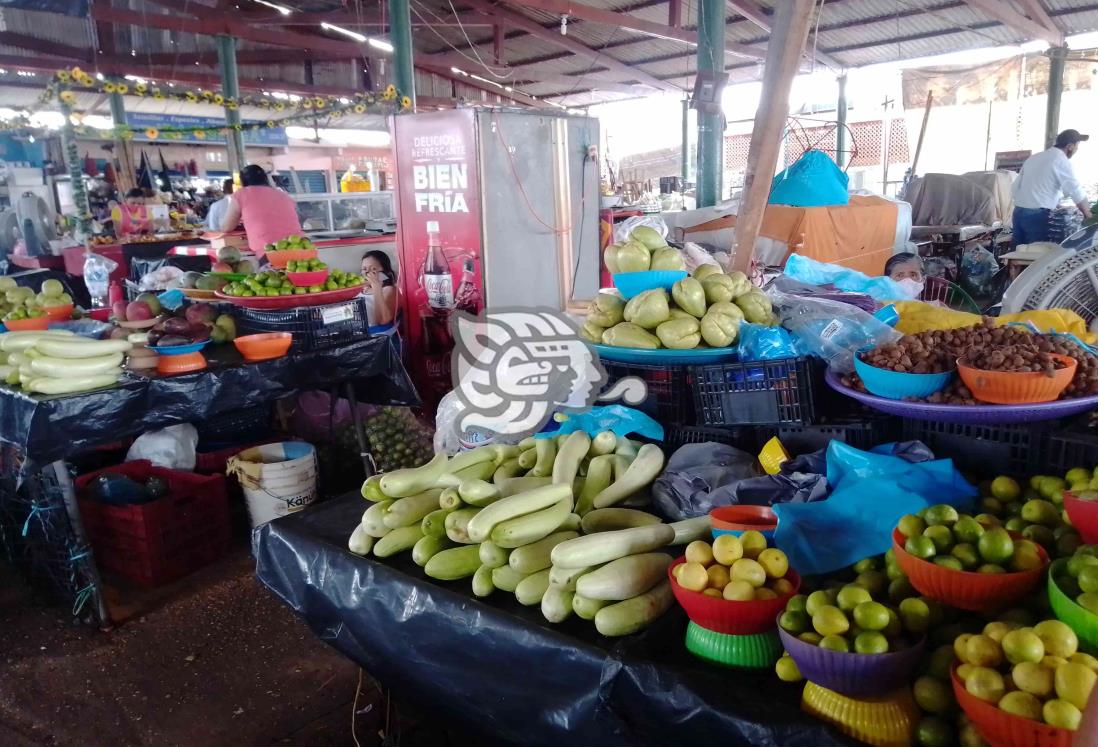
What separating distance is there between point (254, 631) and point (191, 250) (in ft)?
15.7

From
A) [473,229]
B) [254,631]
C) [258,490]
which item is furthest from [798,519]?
[473,229]

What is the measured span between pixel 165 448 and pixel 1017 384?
3517 millimetres

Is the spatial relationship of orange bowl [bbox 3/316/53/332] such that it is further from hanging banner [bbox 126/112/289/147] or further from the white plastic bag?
hanging banner [bbox 126/112/289/147]

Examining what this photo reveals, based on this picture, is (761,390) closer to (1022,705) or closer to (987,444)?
(987,444)

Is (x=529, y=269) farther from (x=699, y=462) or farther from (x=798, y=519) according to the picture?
(x=798, y=519)

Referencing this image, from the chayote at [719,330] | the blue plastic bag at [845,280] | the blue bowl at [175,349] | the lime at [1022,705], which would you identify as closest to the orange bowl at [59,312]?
the blue bowl at [175,349]

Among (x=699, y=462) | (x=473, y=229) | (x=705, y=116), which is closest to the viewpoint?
(x=699, y=462)

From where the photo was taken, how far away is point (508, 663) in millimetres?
1474

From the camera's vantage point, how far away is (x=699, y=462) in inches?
77.4

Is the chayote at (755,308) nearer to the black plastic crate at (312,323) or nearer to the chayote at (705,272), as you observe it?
the chayote at (705,272)

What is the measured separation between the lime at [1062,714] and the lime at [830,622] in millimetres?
264

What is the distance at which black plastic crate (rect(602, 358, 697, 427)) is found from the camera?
2.20 meters

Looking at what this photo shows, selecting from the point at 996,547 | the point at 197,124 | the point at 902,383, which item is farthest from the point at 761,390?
the point at 197,124

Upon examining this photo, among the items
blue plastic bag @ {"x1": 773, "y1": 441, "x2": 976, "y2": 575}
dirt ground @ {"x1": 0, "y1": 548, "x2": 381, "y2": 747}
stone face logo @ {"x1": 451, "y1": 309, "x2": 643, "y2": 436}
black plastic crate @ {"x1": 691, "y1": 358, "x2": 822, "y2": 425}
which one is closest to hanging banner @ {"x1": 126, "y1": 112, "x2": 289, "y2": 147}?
dirt ground @ {"x1": 0, "y1": 548, "x2": 381, "y2": 747}
